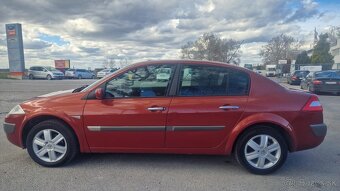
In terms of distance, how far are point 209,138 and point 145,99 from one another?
3.50 feet

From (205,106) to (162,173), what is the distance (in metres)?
1.13

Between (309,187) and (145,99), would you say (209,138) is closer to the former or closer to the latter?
(145,99)

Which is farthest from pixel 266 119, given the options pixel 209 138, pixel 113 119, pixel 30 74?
pixel 30 74

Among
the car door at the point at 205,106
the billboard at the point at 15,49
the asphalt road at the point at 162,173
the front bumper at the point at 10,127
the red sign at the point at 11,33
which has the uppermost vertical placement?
the red sign at the point at 11,33

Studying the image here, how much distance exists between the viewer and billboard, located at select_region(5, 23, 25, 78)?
109 ft

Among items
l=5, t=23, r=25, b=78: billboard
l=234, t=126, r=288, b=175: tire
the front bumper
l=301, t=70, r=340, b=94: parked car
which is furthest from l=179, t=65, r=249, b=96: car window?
l=5, t=23, r=25, b=78: billboard

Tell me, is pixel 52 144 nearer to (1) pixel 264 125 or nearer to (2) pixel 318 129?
(1) pixel 264 125

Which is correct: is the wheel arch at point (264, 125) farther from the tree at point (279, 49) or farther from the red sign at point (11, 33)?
the tree at point (279, 49)

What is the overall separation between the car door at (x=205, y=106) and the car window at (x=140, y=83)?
9.9 inches

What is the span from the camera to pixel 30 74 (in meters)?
33.8

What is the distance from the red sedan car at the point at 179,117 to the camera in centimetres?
380

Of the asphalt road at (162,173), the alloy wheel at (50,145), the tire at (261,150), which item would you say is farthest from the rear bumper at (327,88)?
the alloy wheel at (50,145)

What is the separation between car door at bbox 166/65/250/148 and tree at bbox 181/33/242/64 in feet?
184

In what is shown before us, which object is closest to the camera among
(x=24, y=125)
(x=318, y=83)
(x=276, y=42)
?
(x=24, y=125)
